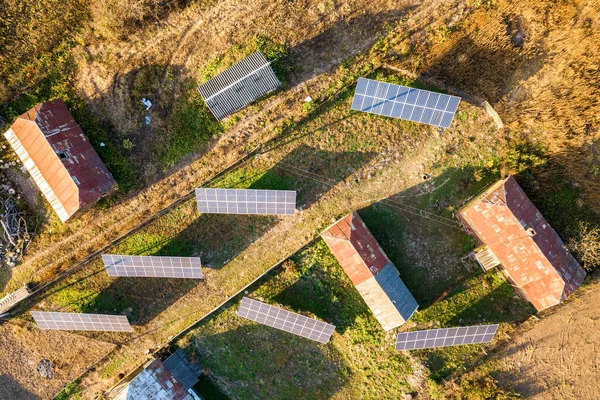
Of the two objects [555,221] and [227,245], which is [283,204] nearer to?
[227,245]

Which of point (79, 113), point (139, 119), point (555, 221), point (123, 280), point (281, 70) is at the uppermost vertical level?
point (79, 113)

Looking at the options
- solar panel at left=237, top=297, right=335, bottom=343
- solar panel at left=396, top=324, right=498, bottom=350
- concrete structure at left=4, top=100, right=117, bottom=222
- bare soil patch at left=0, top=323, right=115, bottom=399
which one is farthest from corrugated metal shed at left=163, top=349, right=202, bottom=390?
solar panel at left=396, top=324, right=498, bottom=350

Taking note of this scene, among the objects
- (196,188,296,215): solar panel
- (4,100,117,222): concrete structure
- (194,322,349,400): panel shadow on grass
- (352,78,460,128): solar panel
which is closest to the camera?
(352,78,460,128): solar panel

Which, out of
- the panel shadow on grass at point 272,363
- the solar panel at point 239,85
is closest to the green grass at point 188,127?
the solar panel at point 239,85

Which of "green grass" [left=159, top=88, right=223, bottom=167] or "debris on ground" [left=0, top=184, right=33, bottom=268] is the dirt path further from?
"debris on ground" [left=0, top=184, right=33, bottom=268]

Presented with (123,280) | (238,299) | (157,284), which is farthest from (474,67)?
(123,280)

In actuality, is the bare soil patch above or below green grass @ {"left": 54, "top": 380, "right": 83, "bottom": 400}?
above

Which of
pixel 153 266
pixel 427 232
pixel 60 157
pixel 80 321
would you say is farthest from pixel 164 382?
pixel 427 232
